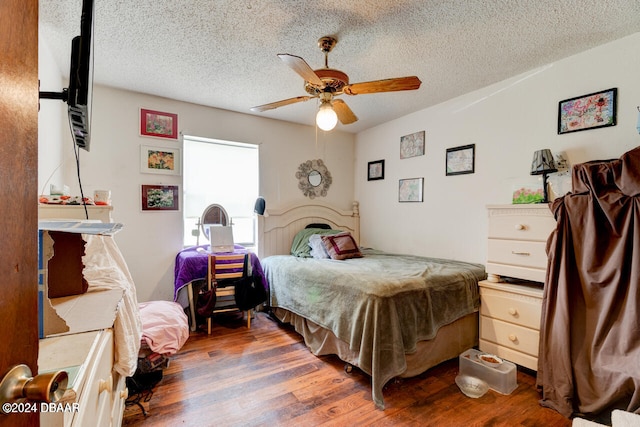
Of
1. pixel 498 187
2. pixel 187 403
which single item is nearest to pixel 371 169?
pixel 498 187

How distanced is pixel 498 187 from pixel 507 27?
4.41 ft

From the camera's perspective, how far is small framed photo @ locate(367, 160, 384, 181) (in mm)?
3949

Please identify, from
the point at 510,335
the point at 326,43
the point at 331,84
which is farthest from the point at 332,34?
the point at 510,335

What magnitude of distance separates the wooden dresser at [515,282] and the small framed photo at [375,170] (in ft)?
5.91

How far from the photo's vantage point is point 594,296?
68.4 inches

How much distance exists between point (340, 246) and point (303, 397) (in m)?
1.60

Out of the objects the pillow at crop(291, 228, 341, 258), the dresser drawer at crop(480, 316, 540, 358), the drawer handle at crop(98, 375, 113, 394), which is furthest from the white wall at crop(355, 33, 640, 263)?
the drawer handle at crop(98, 375, 113, 394)

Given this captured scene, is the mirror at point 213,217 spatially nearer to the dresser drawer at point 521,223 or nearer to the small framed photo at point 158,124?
the small framed photo at point 158,124

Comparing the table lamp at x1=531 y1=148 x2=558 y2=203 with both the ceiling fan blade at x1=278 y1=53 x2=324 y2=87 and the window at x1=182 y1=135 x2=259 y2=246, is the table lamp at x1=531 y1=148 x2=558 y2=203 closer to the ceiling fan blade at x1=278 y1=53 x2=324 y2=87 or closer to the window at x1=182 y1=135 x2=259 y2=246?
the ceiling fan blade at x1=278 y1=53 x2=324 y2=87

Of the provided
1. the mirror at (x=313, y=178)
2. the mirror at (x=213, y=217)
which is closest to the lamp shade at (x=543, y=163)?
the mirror at (x=313, y=178)

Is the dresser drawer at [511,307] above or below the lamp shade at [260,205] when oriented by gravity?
below

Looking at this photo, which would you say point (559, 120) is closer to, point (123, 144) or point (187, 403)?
point (187, 403)

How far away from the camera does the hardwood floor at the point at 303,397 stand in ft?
5.50

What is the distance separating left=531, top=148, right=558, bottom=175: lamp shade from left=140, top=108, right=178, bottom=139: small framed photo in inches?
133
